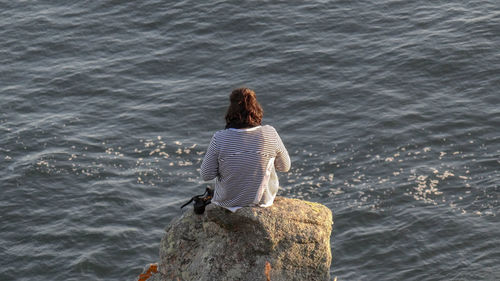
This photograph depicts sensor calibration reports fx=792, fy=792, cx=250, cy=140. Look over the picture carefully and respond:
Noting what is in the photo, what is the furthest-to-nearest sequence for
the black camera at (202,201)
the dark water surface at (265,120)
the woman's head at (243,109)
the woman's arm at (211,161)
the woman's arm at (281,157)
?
1. the dark water surface at (265,120)
2. the black camera at (202,201)
3. the woman's arm at (281,157)
4. the woman's arm at (211,161)
5. the woman's head at (243,109)

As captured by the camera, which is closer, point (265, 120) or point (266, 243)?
point (266, 243)

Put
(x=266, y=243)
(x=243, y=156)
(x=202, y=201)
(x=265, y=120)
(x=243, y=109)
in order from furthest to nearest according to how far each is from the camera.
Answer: (x=265, y=120)
(x=202, y=201)
(x=266, y=243)
(x=243, y=156)
(x=243, y=109)

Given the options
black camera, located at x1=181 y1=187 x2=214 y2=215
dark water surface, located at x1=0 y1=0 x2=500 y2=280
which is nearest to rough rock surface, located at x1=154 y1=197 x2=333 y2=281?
black camera, located at x1=181 y1=187 x2=214 y2=215

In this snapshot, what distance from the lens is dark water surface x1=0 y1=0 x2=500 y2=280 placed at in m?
16.8

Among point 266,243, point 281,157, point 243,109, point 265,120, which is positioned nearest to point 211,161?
point 243,109

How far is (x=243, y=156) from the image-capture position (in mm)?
9273

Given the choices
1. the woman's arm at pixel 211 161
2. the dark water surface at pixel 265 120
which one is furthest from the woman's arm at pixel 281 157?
the dark water surface at pixel 265 120

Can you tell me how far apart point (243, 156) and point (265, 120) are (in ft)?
41.0

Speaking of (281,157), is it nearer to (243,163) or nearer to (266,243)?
(243,163)

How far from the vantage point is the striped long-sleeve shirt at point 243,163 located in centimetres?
923

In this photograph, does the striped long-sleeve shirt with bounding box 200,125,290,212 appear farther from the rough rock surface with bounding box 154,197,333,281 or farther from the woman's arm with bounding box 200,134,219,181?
the rough rock surface with bounding box 154,197,333,281

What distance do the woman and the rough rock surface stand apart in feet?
0.58

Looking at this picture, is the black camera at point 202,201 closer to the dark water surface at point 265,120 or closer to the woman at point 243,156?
the woman at point 243,156

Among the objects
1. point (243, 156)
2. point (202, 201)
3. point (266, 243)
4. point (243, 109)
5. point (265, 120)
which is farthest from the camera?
point (265, 120)
